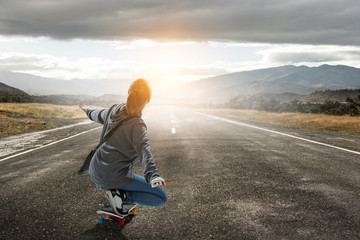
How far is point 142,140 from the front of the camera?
2906 mm

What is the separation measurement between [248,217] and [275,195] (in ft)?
3.41

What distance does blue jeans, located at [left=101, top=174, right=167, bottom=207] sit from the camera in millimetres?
3369

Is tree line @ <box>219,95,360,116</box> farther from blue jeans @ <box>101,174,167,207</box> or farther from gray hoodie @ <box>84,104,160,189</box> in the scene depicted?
gray hoodie @ <box>84,104,160,189</box>

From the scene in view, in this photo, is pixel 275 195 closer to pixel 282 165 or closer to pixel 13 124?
pixel 282 165

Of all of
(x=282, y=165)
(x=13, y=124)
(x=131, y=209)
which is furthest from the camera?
(x=13, y=124)

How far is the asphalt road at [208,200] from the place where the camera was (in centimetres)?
332

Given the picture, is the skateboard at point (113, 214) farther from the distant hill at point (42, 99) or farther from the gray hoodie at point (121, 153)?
the distant hill at point (42, 99)

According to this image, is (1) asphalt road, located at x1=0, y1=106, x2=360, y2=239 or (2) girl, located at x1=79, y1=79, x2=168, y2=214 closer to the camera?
(2) girl, located at x1=79, y1=79, x2=168, y2=214

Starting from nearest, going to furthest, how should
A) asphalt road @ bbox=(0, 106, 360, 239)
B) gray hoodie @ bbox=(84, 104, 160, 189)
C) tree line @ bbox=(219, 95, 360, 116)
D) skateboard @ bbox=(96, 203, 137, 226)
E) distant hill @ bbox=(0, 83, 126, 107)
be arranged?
1. gray hoodie @ bbox=(84, 104, 160, 189)
2. asphalt road @ bbox=(0, 106, 360, 239)
3. skateboard @ bbox=(96, 203, 137, 226)
4. tree line @ bbox=(219, 95, 360, 116)
5. distant hill @ bbox=(0, 83, 126, 107)

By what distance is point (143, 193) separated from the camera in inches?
135

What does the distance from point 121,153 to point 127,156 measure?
75 millimetres

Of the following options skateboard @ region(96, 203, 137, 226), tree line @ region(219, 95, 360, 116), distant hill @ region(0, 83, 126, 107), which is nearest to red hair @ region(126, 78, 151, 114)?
skateboard @ region(96, 203, 137, 226)

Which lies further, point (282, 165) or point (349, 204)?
point (282, 165)

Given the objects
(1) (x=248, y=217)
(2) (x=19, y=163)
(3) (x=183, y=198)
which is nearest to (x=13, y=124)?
(2) (x=19, y=163)
